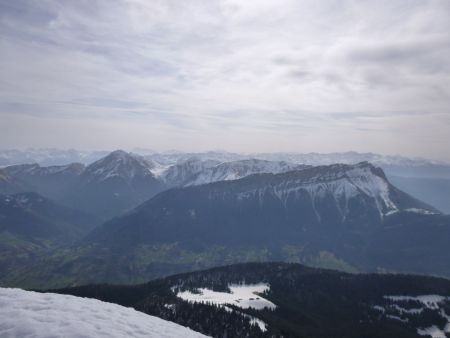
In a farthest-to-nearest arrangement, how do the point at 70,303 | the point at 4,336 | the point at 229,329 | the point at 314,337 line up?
the point at 314,337 < the point at 229,329 < the point at 70,303 < the point at 4,336

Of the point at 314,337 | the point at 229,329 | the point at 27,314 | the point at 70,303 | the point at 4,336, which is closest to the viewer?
the point at 4,336

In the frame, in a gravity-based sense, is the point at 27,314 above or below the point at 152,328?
above

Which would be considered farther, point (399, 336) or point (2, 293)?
point (399, 336)

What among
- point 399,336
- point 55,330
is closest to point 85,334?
point 55,330

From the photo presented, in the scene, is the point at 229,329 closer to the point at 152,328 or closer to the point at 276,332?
the point at 276,332

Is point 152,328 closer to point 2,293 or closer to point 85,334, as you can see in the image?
point 85,334

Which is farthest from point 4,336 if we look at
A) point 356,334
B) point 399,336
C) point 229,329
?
point 399,336

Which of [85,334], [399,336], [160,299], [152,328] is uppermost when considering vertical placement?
[85,334]
